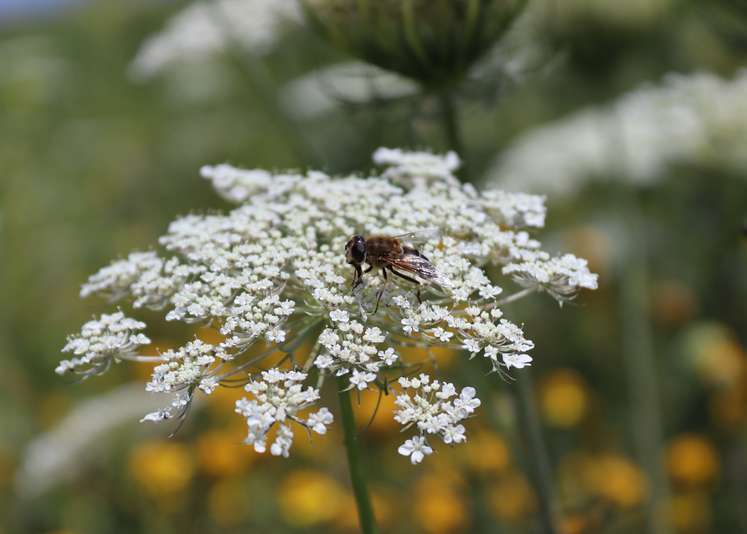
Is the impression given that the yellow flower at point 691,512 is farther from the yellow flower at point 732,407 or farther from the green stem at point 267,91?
the green stem at point 267,91

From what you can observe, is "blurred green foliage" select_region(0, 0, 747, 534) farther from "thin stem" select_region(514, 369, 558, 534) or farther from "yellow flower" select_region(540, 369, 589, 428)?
"thin stem" select_region(514, 369, 558, 534)

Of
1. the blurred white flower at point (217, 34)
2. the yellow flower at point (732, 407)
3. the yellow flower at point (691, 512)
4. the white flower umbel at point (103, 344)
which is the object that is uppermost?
the blurred white flower at point (217, 34)

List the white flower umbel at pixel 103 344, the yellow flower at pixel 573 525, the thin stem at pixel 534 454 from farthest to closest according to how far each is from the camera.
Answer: the yellow flower at pixel 573 525 → the thin stem at pixel 534 454 → the white flower umbel at pixel 103 344

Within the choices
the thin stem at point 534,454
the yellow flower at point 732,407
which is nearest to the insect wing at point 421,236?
the thin stem at point 534,454

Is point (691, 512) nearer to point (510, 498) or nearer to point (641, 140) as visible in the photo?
point (510, 498)

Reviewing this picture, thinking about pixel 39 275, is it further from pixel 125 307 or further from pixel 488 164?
pixel 488 164

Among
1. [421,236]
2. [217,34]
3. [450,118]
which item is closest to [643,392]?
[450,118]

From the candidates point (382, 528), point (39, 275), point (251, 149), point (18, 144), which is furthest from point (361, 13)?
point (251, 149)
